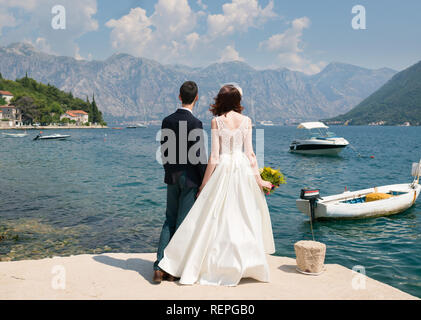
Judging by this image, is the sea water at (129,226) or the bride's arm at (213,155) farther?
the sea water at (129,226)

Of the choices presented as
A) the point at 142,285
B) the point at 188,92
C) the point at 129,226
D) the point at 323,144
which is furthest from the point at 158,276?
the point at 323,144

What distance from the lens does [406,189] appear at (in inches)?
773

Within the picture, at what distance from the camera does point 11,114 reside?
6058 inches

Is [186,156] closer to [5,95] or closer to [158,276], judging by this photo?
[158,276]

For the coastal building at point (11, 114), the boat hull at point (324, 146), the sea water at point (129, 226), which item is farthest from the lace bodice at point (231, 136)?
the coastal building at point (11, 114)

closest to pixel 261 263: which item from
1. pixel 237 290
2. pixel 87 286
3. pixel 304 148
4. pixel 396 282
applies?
pixel 237 290

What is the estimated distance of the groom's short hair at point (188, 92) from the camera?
5.76m

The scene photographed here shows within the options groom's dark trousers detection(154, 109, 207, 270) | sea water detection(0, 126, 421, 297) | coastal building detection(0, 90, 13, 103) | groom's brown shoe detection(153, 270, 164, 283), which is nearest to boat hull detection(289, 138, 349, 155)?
sea water detection(0, 126, 421, 297)

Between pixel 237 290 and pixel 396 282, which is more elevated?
pixel 237 290

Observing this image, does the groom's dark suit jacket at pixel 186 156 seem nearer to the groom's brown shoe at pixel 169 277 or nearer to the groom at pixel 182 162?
the groom at pixel 182 162

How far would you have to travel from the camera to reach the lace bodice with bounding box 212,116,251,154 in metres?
5.64

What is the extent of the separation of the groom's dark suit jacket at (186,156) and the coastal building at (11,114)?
174m

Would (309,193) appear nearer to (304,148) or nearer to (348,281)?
(348,281)
